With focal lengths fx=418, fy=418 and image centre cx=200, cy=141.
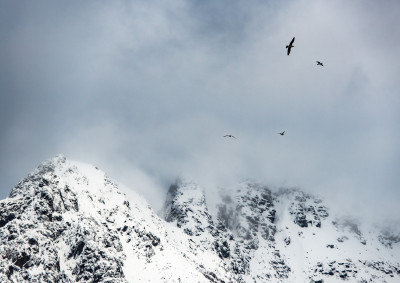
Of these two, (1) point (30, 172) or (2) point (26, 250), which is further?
(1) point (30, 172)

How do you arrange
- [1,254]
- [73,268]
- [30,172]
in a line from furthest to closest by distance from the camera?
[30,172] → [73,268] → [1,254]

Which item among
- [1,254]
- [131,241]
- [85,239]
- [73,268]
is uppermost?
[131,241]

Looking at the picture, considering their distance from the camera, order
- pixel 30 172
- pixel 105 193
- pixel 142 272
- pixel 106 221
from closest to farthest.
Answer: pixel 142 272, pixel 106 221, pixel 105 193, pixel 30 172

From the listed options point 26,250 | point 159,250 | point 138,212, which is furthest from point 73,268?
point 138,212

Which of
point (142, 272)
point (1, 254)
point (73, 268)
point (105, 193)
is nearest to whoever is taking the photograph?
point (1, 254)

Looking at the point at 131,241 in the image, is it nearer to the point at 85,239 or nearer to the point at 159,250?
the point at 159,250

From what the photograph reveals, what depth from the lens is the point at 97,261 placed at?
124625 mm

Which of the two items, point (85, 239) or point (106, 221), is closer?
point (85, 239)

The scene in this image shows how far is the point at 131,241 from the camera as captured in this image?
153125mm

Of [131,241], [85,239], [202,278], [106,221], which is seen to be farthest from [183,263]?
[85,239]

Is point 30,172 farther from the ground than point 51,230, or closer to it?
farther from the ground

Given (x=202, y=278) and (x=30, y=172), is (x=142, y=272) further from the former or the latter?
(x=30, y=172)

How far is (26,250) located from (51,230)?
50.3 feet

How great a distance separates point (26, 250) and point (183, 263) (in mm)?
62233
